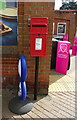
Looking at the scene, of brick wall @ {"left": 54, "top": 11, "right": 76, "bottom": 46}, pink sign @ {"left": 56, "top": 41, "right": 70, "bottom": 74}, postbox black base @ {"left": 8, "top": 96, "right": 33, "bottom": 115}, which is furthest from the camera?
brick wall @ {"left": 54, "top": 11, "right": 76, "bottom": 46}

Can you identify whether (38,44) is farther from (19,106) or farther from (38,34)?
(19,106)

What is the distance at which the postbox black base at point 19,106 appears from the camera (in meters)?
2.85

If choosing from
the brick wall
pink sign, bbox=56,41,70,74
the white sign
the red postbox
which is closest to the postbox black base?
the red postbox

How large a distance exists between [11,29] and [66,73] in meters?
2.94

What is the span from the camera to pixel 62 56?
5.23 meters

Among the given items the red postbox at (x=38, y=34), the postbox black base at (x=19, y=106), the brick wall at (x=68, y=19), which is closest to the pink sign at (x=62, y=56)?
the red postbox at (x=38, y=34)

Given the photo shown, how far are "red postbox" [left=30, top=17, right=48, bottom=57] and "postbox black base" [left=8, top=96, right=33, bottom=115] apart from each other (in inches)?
44.6

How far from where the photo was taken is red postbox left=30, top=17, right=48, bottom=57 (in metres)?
2.86

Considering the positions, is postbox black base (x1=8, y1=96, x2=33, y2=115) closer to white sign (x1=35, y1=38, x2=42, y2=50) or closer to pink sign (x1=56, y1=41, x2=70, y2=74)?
white sign (x1=35, y1=38, x2=42, y2=50)

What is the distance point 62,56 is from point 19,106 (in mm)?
2881

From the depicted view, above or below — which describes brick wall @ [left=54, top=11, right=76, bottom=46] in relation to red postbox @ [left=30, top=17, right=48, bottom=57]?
above

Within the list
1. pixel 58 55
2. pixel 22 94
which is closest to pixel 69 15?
pixel 58 55

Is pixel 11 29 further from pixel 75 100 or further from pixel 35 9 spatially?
pixel 75 100

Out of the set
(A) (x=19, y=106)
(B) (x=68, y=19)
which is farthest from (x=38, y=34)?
(B) (x=68, y=19)
